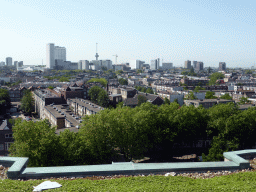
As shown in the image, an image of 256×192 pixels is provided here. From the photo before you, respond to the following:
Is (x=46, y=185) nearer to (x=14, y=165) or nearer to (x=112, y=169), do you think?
(x=14, y=165)

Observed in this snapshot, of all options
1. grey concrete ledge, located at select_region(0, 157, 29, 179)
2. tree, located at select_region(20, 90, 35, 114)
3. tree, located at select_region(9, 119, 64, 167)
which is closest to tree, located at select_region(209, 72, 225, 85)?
tree, located at select_region(20, 90, 35, 114)

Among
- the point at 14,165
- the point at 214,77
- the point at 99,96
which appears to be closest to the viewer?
the point at 14,165

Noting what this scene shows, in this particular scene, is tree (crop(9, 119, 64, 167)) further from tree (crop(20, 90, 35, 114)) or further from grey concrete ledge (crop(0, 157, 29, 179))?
tree (crop(20, 90, 35, 114))

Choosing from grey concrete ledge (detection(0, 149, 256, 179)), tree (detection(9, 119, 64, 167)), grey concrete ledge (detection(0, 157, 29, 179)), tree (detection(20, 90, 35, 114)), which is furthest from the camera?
tree (detection(20, 90, 35, 114))

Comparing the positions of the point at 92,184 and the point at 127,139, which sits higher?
the point at 92,184

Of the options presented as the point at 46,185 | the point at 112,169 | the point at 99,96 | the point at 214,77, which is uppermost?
the point at 214,77

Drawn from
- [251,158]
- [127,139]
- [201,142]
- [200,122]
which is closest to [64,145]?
[127,139]

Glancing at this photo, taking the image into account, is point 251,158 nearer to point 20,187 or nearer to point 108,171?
point 108,171

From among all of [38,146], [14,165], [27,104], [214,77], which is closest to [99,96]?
[27,104]

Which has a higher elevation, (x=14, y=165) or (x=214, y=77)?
(x=214, y=77)

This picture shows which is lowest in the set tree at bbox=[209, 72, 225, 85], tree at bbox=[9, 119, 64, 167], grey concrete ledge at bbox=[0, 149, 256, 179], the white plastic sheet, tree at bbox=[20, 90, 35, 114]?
tree at bbox=[20, 90, 35, 114]

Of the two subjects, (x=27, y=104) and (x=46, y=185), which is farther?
(x=27, y=104)
